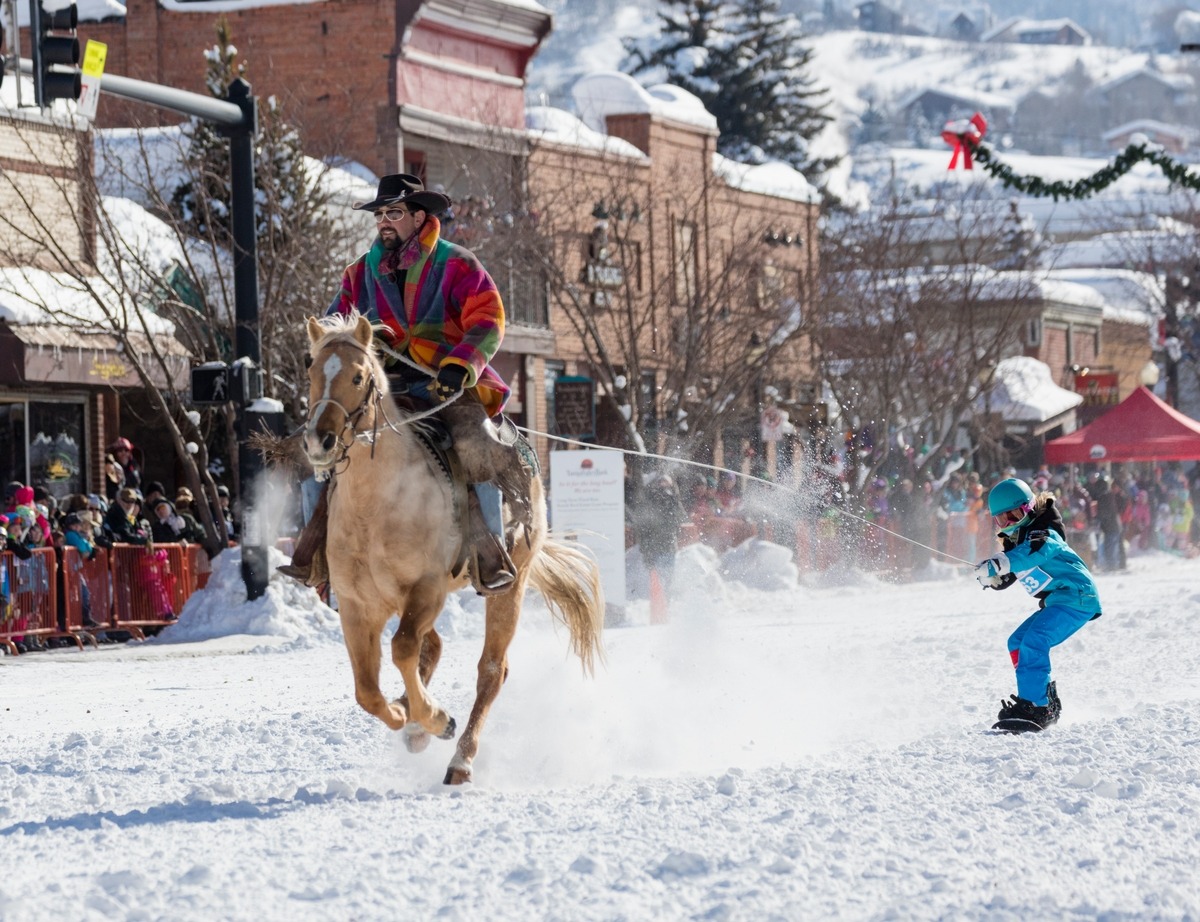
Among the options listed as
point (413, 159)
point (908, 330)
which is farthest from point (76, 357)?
point (908, 330)

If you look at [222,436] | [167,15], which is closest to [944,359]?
[222,436]

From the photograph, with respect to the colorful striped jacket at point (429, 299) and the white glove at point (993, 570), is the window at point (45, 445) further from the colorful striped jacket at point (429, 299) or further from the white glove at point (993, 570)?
the white glove at point (993, 570)

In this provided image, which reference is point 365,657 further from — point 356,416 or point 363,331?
point 363,331

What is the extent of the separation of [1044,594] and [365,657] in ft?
13.1

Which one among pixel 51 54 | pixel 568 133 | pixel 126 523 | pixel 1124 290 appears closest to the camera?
pixel 51 54

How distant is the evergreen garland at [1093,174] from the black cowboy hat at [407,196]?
13.0m

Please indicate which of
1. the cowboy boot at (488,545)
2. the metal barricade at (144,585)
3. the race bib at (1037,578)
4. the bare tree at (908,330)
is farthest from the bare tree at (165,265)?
the cowboy boot at (488,545)

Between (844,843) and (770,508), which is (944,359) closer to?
(770,508)

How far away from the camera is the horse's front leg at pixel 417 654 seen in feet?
30.5

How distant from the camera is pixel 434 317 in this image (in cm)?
990

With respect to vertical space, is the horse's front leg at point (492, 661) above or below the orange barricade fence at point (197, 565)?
above

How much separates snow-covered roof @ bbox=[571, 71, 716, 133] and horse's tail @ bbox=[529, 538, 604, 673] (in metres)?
30.6

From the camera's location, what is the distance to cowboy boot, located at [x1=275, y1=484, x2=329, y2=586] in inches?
379

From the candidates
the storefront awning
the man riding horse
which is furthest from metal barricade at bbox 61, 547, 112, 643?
the man riding horse
